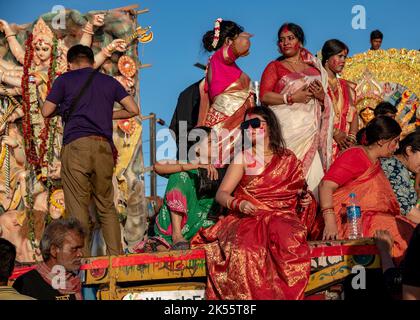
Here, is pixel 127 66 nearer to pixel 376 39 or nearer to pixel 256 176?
pixel 376 39

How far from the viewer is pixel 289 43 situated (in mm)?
6922

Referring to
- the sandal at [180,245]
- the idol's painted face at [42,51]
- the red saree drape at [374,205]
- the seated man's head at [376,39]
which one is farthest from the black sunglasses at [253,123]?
the idol's painted face at [42,51]

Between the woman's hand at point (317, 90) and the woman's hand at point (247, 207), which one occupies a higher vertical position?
the woman's hand at point (317, 90)

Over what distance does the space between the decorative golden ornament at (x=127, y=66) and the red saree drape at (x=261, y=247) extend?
20.5 ft

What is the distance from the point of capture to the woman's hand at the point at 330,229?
5.45 meters

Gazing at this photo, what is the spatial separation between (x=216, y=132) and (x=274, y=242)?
6.68 feet

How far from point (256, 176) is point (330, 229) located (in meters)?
0.60

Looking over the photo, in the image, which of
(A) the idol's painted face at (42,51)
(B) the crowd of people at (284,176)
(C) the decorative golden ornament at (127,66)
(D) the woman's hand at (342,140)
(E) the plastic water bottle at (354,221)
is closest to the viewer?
(B) the crowd of people at (284,176)

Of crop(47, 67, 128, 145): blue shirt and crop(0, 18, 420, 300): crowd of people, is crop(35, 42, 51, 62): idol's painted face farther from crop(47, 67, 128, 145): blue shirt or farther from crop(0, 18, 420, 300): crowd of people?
crop(47, 67, 128, 145): blue shirt

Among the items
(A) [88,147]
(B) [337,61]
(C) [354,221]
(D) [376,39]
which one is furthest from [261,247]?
(D) [376,39]

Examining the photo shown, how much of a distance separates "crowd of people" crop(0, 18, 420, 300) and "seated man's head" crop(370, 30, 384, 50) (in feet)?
7.57

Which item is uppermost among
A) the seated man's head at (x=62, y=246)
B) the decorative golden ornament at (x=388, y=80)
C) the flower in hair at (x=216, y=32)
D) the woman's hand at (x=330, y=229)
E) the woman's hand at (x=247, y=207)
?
the decorative golden ornament at (x=388, y=80)

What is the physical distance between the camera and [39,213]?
35.6 feet

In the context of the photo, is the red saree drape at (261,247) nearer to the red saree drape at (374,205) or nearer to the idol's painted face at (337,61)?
the red saree drape at (374,205)
